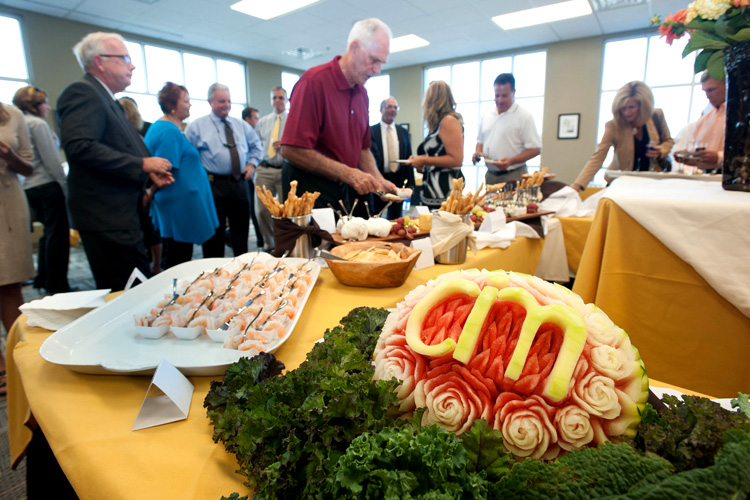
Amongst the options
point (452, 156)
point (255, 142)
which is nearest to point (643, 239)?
point (452, 156)

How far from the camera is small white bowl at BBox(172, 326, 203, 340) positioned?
0.88 meters

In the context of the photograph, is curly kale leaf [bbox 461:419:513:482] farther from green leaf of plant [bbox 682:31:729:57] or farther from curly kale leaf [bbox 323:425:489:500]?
green leaf of plant [bbox 682:31:729:57]

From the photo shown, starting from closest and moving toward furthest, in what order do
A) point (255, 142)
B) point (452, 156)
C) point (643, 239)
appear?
point (643, 239) < point (452, 156) < point (255, 142)

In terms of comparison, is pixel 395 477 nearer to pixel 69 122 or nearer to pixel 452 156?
pixel 69 122

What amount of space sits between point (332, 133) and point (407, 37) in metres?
6.73

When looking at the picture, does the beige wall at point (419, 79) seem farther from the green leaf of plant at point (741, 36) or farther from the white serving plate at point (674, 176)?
the green leaf of plant at point (741, 36)

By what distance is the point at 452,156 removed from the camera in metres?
3.17

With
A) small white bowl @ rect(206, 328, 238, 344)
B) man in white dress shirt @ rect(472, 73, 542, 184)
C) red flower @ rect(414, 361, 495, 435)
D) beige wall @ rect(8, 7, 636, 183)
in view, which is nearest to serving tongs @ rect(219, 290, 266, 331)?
small white bowl @ rect(206, 328, 238, 344)

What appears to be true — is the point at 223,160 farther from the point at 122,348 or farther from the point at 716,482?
the point at 716,482

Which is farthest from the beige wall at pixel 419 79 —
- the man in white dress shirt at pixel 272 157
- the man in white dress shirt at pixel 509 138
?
the man in white dress shirt at pixel 509 138

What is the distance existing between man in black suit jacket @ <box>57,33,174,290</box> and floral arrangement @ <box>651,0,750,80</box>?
2.43m

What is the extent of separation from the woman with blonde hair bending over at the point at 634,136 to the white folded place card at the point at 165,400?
3.45 m

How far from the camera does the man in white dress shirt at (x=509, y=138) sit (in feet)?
12.8

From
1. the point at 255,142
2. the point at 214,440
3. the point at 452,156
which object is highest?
the point at 255,142
